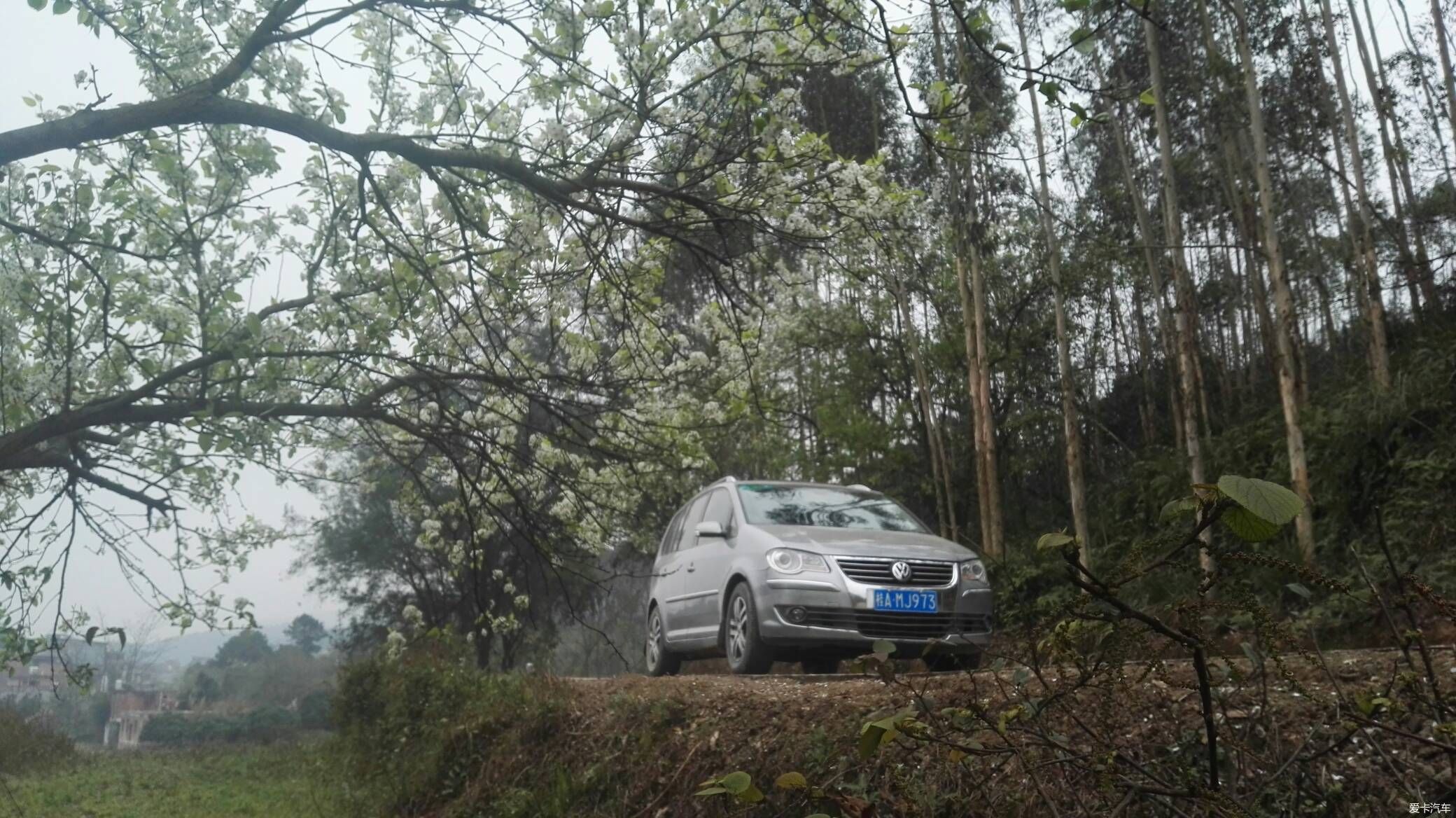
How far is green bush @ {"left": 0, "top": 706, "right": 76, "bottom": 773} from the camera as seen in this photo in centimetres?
1778

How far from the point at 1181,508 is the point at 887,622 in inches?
283

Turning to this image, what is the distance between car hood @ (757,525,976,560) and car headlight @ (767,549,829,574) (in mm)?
53

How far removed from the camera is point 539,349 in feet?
29.7

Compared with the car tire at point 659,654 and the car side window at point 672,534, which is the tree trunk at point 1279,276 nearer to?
the car side window at point 672,534

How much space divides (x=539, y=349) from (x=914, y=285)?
10.1 m

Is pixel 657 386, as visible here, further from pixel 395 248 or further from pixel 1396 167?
pixel 1396 167

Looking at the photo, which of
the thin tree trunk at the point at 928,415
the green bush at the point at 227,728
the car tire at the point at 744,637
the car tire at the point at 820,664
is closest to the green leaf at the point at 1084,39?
the car tire at the point at 744,637

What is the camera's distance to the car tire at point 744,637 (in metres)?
8.84

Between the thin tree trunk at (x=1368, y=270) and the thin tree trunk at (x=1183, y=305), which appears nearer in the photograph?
the thin tree trunk at (x=1183, y=305)

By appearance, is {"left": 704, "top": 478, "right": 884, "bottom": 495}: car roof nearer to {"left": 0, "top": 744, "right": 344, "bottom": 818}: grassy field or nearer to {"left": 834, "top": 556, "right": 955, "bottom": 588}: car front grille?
{"left": 834, "top": 556, "right": 955, "bottom": 588}: car front grille

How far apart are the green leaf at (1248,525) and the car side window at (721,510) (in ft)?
27.3

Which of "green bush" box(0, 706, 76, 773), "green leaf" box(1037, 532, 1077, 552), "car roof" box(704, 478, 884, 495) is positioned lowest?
"green bush" box(0, 706, 76, 773)

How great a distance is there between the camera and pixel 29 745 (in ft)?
63.5

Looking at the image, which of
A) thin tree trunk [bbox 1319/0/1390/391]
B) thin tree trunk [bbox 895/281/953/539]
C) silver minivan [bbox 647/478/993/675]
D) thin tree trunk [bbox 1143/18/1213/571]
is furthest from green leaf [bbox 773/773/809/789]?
thin tree trunk [bbox 895/281/953/539]
